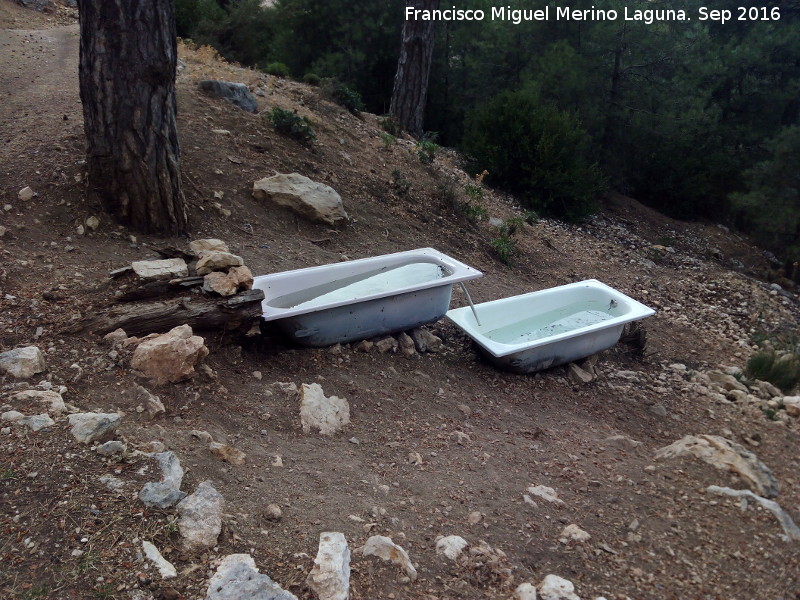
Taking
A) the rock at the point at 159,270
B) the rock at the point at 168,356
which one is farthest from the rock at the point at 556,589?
the rock at the point at 159,270

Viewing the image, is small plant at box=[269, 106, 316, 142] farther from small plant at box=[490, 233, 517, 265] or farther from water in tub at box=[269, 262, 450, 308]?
water in tub at box=[269, 262, 450, 308]

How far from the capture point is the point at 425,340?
4.41 meters

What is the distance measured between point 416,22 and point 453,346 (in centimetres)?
649

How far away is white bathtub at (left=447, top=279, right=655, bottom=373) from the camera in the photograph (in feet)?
14.2

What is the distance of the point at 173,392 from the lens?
10.2 ft

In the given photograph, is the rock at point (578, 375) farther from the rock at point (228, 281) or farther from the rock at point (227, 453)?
the rock at point (227, 453)

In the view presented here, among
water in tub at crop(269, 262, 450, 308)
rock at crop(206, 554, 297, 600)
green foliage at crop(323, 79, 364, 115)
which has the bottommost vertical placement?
rock at crop(206, 554, 297, 600)

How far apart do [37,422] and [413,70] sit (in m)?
8.49

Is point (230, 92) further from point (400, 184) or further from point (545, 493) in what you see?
point (545, 493)

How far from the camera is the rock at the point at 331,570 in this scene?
206 centimetres

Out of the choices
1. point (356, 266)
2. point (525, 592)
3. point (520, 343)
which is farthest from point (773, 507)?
point (356, 266)

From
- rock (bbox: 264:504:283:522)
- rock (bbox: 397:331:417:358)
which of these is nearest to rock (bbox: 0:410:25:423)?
rock (bbox: 264:504:283:522)

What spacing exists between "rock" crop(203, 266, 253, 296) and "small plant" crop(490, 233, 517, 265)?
11.5 ft

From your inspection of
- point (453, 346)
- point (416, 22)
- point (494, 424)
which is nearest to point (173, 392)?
point (494, 424)
